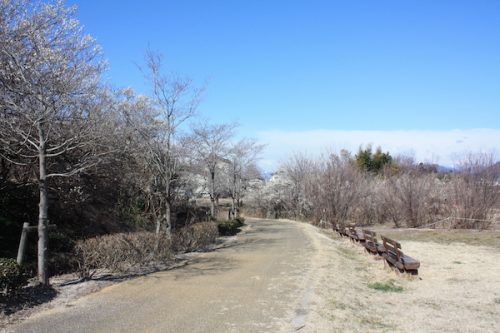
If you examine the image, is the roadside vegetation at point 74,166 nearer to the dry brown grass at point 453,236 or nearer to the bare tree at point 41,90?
the bare tree at point 41,90

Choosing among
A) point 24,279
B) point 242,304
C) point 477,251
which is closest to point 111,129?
point 24,279

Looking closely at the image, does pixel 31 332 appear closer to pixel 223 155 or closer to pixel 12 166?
pixel 12 166

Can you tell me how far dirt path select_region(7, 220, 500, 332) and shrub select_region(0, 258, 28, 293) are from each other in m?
0.64

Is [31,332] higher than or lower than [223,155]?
lower

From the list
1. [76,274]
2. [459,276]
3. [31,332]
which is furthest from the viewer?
[459,276]

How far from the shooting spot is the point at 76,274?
8922 mm

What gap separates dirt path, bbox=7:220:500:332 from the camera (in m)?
6.02

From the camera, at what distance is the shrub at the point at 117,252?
9039 mm

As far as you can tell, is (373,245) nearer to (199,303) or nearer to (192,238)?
(192,238)

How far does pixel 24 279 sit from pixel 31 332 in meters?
1.42

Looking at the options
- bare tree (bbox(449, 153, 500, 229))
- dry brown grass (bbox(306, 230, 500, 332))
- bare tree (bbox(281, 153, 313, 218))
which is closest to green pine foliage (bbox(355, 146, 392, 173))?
bare tree (bbox(281, 153, 313, 218))

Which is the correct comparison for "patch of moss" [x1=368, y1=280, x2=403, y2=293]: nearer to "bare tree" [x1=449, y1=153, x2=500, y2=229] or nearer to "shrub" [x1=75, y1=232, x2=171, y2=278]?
"shrub" [x1=75, y1=232, x2=171, y2=278]

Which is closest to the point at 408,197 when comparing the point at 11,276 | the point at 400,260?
the point at 400,260

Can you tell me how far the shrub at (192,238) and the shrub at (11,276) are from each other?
6596 mm
